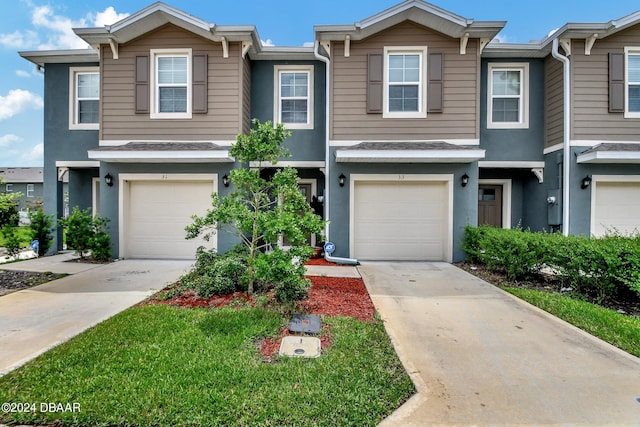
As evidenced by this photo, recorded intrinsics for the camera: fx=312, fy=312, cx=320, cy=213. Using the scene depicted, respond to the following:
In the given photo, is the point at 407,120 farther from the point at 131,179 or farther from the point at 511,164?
the point at 131,179

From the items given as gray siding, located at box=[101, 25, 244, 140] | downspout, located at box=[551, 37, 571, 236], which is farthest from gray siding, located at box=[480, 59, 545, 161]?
gray siding, located at box=[101, 25, 244, 140]

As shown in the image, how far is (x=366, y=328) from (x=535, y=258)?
4067 millimetres

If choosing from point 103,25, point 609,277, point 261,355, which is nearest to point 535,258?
point 609,277

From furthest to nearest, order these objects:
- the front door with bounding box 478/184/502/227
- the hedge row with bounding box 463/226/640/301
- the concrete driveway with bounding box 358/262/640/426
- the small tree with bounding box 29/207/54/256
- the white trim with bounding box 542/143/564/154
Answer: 1. the front door with bounding box 478/184/502/227
2. the small tree with bounding box 29/207/54/256
3. the white trim with bounding box 542/143/564/154
4. the hedge row with bounding box 463/226/640/301
5. the concrete driveway with bounding box 358/262/640/426

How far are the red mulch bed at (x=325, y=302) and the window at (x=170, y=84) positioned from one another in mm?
5414

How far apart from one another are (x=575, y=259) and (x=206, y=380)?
578cm

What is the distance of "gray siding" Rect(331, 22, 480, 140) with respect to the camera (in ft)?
26.6

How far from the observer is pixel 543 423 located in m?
2.31

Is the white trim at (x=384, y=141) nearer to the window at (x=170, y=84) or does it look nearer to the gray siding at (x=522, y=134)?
the gray siding at (x=522, y=134)

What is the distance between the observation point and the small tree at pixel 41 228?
8.60m

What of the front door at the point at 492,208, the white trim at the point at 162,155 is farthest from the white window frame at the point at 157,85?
the front door at the point at 492,208

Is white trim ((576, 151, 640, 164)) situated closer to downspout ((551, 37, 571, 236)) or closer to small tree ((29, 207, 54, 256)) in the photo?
downspout ((551, 37, 571, 236))

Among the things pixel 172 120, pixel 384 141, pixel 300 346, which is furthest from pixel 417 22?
pixel 300 346

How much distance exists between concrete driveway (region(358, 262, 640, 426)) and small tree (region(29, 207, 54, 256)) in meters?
9.38
